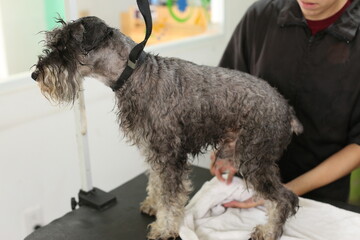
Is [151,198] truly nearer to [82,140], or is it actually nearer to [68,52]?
[82,140]

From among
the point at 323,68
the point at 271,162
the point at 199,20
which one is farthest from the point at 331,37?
the point at 199,20

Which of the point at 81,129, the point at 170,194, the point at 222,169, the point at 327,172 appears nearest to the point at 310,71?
the point at 327,172

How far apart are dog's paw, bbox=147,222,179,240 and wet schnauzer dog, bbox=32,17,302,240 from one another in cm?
4

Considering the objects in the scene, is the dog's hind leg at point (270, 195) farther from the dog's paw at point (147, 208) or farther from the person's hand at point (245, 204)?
the dog's paw at point (147, 208)

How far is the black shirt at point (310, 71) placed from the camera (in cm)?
186

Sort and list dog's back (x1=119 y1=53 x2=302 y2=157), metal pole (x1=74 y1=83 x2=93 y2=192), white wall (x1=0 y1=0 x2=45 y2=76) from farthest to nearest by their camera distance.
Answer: white wall (x1=0 y1=0 x2=45 y2=76), metal pole (x1=74 y1=83 x2=93 y2=192), dog's back (x1=119 y1=53 x2=302 y2=157)

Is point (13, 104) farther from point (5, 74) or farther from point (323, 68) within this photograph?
point (323, 68)

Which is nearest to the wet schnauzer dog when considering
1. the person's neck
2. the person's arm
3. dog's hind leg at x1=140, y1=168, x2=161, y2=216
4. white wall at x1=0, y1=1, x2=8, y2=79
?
dog's hind leg at x1=140, y1=168, x2=161, y2=216

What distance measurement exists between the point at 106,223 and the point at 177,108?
26.7 inches

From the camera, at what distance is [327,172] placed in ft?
6.31

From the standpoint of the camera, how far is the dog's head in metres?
1.39

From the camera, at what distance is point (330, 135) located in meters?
1.96

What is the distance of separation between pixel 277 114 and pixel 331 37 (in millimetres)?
569

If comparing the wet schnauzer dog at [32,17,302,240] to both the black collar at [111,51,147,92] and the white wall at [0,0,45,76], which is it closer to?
the black collar at [111,51,147,92]
